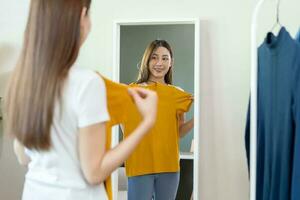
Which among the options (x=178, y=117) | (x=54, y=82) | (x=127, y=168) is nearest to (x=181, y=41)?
(x=178, y=117)

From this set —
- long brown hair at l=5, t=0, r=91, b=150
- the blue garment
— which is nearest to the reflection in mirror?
the blue garment

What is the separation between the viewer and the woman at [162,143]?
5.63 feet

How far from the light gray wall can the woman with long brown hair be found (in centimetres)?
77

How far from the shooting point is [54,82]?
0.93 metres

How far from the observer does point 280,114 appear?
124 cm

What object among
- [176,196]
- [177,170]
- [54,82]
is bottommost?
[176,196]

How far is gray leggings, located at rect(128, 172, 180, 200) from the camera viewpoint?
5.68 feet

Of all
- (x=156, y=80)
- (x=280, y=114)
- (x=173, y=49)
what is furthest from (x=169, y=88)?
(x=280, y=114)

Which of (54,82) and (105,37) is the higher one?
(105,37)

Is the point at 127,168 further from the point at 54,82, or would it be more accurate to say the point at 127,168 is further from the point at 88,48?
the point at 54,82

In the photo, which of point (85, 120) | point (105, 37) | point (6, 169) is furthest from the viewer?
point (6, 169)

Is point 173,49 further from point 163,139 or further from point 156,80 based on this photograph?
point 163,139

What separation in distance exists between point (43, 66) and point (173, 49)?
894 millimetres

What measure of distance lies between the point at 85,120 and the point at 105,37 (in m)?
1.01
